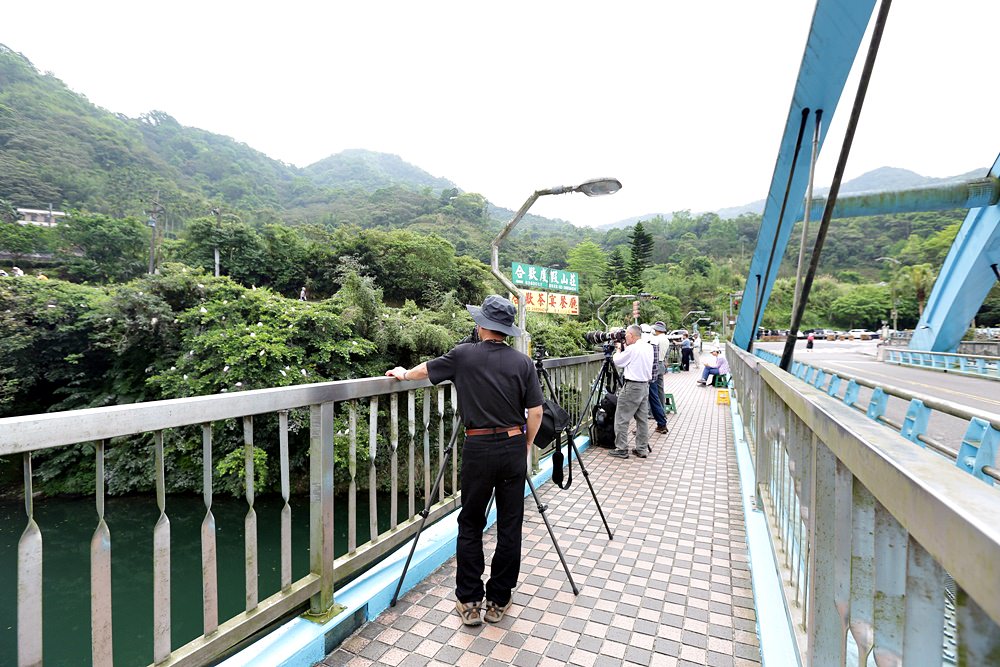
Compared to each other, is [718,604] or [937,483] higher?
[937,483]

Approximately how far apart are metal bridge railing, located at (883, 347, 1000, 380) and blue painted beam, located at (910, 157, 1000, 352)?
20.8 inches

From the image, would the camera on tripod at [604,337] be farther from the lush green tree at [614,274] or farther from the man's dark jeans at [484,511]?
the lush green tree at [614,274]

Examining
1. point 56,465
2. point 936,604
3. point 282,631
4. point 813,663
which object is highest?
point 936,604

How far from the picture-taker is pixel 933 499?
24.1 inches

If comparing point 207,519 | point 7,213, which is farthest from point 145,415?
point 7,213

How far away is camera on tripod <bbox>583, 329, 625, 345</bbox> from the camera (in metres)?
6.00

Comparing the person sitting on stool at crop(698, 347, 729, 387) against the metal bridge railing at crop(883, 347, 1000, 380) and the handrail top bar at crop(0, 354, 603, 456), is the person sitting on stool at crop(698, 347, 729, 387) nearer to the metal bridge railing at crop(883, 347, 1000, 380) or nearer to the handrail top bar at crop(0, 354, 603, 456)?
the metal bridge railing at crop(883, 347, 1000, 380)

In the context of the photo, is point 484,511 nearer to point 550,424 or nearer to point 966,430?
point 550,424

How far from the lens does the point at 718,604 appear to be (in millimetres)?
2594

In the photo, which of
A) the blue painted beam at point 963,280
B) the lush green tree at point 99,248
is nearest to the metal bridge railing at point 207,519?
the blue painted beam at point 963,280

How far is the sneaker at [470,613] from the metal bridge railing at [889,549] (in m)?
1.39

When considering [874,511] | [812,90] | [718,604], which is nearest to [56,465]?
[718,604]

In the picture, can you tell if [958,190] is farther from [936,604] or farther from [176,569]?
[176,569]

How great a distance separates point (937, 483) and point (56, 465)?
17156 mm
